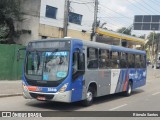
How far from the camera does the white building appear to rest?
31219mm

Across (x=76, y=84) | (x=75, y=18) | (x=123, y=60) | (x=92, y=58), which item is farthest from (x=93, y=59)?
(x=75, y=18)

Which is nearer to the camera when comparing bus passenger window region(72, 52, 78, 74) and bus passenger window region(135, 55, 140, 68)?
bus passenger window region(72, 52, 78, 74)

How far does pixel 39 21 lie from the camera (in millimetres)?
31766

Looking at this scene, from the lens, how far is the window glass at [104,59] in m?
14.7

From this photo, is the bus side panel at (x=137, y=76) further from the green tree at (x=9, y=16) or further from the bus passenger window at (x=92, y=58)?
the green tree at (x=9, y=16)

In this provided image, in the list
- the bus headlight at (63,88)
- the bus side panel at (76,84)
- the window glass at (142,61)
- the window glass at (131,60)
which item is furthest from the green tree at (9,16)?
the bus headlight at (63,88)

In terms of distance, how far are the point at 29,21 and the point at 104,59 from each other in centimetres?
1747

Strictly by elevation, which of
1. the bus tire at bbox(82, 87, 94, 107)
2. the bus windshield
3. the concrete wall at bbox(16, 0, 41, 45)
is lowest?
the bus tire at bbox(82, 87, 94, 107)

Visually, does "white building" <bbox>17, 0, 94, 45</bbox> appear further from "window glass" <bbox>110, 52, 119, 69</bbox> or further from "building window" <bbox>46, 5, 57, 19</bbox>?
"window glass" <bbox>110, 52, 119, 69</bbox>

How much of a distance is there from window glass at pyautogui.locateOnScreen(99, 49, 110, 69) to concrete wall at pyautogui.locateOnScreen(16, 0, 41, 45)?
54.9ft

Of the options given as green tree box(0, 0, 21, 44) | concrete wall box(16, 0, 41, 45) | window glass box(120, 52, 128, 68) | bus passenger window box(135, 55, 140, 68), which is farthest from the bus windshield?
concrete wall box(16, 0, 41, 45)

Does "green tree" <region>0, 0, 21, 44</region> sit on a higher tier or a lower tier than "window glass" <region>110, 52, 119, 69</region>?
higher

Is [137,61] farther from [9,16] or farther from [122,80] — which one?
[9,16]

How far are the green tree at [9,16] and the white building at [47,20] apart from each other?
55.7 inches
